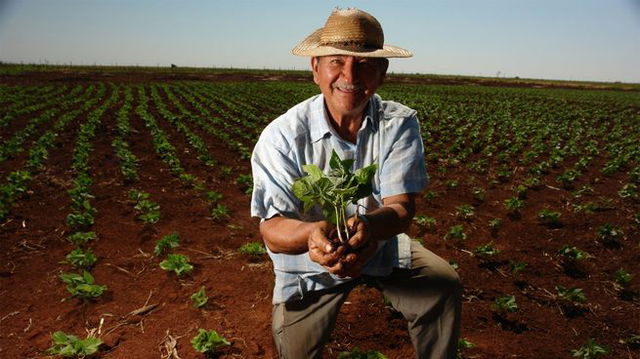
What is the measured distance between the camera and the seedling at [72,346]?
9.94ft

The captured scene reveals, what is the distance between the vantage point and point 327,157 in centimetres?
250

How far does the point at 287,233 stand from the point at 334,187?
1.53 ft

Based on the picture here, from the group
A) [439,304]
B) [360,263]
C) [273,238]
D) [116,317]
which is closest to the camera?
[360,263]

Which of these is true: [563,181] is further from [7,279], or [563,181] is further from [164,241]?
[7,279]

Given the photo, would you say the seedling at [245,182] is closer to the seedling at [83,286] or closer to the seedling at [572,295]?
the seedling at [83,286]

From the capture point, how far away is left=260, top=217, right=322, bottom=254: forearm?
6.51 feet

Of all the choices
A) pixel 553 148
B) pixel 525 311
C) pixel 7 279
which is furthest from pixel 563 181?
pixel 7 279

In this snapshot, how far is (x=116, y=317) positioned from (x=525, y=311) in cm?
397

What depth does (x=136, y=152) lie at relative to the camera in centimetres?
1004

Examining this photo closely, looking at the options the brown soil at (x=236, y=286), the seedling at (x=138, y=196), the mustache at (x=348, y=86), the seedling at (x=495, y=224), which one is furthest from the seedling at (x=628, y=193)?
the seedling at (x=138, y=196)

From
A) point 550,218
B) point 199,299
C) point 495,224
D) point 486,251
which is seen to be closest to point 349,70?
point 199,299

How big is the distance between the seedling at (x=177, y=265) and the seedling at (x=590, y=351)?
3.72 m

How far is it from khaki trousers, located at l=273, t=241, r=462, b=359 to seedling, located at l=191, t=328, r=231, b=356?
0.91 meters

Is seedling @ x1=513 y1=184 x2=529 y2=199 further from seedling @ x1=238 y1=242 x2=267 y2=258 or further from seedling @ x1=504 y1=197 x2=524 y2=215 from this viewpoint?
seedling @ x1=238 y1=242 x2=267 y2=258
